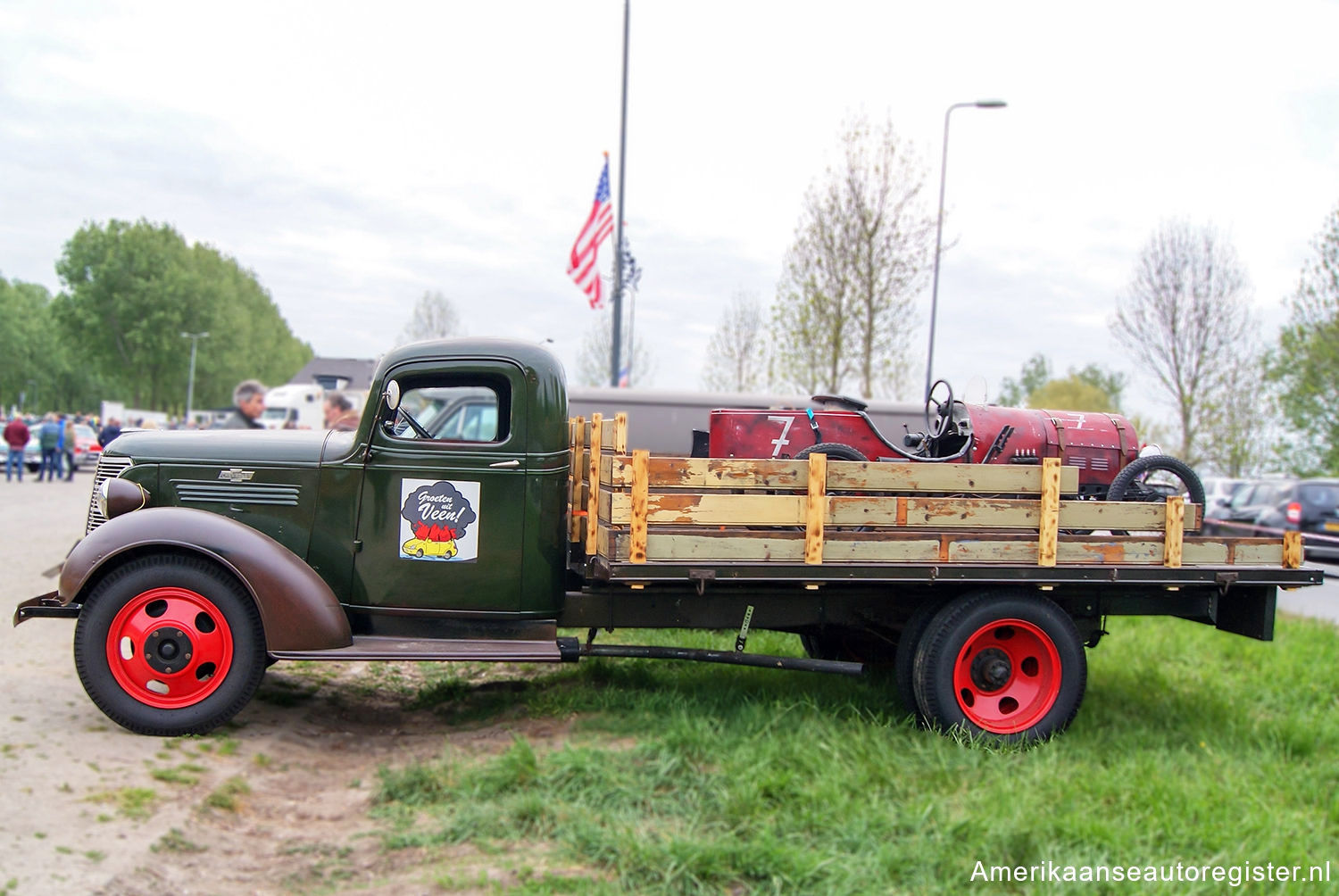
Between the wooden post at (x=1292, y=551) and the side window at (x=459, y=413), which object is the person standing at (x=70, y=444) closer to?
the side window at (x=459, y=413)

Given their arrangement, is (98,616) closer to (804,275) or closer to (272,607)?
(272,607)

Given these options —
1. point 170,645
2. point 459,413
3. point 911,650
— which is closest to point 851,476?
point 911,650

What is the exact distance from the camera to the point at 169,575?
A: 4.75m

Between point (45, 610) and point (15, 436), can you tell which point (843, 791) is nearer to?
point (45, 610)

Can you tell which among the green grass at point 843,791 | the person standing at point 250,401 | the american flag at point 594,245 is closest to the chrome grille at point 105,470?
the green grass at point 843,791

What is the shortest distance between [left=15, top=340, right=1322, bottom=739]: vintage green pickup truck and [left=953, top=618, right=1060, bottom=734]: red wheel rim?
0.5 inches

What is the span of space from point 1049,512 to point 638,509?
82.4 inches

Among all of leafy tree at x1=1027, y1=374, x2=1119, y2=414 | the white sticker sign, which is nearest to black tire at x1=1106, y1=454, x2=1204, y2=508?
the white sticker sign

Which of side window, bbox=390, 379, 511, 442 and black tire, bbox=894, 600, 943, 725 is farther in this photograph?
side window, bbox=390, 379, 511, 442

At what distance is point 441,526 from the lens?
5039mm

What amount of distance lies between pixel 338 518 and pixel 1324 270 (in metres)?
30.2

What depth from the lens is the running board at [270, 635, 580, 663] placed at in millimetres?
4680

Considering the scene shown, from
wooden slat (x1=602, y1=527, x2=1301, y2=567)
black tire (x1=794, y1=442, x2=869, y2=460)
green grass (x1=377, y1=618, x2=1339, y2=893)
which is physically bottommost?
green grass (x1=377, y1=618, x2=1339, y2=893)

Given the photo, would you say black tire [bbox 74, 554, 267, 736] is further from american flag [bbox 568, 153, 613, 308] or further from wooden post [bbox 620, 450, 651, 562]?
american flag [bbox 568, 153, 613, 308]
